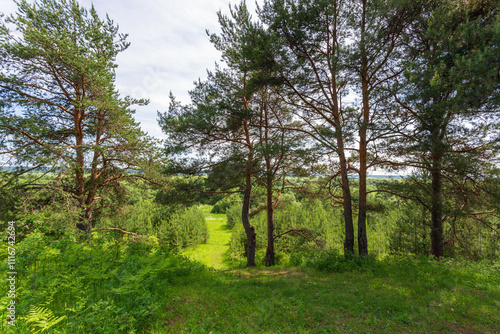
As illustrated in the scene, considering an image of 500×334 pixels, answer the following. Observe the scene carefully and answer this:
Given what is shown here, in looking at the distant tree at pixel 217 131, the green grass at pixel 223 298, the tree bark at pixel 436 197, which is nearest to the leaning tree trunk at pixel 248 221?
the distant tree at pixel 217 131

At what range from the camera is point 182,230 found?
21016mm

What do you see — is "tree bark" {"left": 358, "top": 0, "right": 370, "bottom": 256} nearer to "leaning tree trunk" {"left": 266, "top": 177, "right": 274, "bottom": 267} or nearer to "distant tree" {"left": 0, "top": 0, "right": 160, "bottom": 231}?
"leaning tree trunk" {"left": 266, "top": 177, "right": 274, "bottom": 267}

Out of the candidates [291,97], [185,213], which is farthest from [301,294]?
[185,213]

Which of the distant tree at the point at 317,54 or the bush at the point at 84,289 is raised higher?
the distant tree at the point at 317,54

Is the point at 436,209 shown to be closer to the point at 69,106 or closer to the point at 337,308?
the point at 337,308

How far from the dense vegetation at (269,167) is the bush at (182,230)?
9492 millimetres

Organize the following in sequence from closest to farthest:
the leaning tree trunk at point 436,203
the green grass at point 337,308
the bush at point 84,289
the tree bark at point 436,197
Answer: the bush at point 84,289 → the green grass at point 337,308 → the tree bark at point 436,197 → the leaning tree trunk at point 436,203

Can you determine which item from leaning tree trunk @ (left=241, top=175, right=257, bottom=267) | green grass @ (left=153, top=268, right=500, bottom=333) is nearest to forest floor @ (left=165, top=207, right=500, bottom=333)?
green grass @ (left=153, top=268, right=500, bottom=333)

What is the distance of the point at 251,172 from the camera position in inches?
352

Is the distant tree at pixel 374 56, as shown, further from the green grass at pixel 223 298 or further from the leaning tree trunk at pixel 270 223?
the leaning tree trunk at pixel 270 223

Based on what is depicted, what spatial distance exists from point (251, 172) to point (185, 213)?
16.5m

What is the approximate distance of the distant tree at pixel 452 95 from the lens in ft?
13.5

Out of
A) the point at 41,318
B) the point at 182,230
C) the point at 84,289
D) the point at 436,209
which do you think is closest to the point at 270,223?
the point at 436,209

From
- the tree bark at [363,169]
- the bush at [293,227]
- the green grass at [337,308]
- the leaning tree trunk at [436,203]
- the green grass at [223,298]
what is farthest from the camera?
the bush at [293,227]
